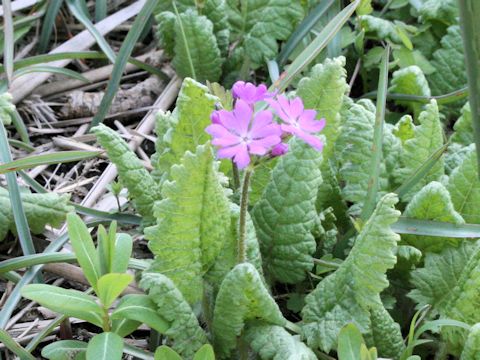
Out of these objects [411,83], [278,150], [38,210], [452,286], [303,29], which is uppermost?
[278,150]

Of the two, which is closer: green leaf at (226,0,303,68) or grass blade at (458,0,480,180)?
grass blade at (458,0,480,180)

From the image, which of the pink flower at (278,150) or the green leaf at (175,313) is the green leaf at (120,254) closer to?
the green leaf at (175,313)

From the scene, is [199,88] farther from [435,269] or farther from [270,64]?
[270,64]

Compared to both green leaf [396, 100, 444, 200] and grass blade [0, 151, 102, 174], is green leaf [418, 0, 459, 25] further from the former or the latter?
grass blade [0, 151, 102, 174]

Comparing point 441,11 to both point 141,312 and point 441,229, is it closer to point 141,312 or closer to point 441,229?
point 441,229

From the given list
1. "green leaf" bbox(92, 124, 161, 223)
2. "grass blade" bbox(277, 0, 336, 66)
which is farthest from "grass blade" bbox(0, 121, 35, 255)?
"grass blade" bbox(277, 0, 336, 66)

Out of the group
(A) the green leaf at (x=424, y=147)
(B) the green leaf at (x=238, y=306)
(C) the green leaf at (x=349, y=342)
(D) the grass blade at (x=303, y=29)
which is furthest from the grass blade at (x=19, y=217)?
(D) the grass blade at (x=303, y=29)

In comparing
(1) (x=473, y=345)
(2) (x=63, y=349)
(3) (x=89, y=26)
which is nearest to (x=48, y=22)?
(3) (x=89, y=26)
